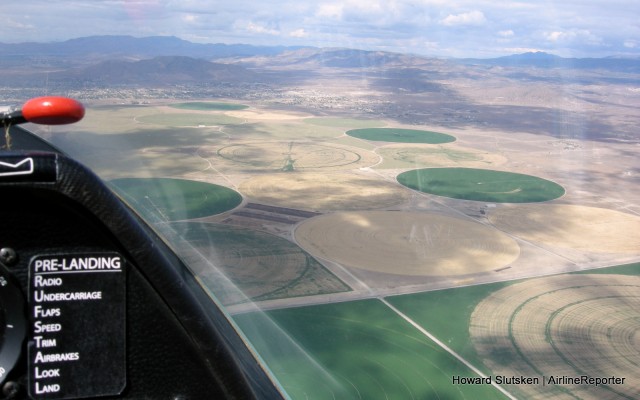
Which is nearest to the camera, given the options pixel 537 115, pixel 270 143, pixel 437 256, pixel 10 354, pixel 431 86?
pixel 10 354

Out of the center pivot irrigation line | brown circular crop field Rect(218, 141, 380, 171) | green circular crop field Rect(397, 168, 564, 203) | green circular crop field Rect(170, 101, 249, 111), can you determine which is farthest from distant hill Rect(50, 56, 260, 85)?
the center pivot irrigation line

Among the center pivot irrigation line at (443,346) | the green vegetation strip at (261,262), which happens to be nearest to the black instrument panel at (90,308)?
the center pivot irrigation line at (443,346)

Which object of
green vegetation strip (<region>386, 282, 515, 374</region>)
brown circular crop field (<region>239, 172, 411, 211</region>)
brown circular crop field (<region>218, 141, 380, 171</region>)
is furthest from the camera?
brown circular crop field (<region>218, 141, 380, 171</region>)

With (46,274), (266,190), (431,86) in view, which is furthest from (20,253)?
(431,86)

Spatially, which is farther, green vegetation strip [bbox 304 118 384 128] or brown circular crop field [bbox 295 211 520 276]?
green vegetation strip [bbox 304 118 384 128]

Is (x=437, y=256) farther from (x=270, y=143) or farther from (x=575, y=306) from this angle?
(x=270, y=143)

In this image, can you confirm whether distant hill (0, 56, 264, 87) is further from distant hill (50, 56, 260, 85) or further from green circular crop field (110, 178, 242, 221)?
green circular crop field (110, 178, 242, 221)

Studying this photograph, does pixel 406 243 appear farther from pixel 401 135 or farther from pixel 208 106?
pixel 208 106
